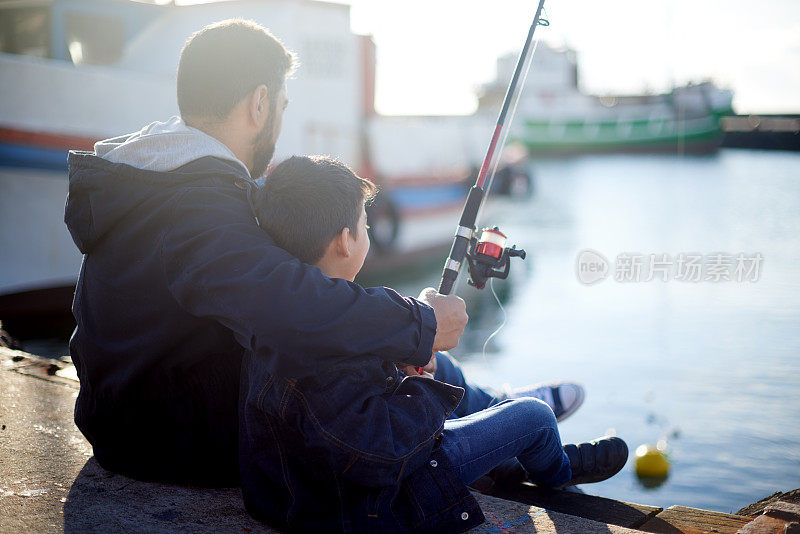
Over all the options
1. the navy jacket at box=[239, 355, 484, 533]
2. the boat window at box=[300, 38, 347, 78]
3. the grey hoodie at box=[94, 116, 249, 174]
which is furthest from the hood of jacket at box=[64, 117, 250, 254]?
the boat window at box=[300, 38, 347, 78]

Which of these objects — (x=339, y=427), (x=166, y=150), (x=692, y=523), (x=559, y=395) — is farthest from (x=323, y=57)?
(x=339, y=427)

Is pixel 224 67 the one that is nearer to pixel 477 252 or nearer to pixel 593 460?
pixel 477 252

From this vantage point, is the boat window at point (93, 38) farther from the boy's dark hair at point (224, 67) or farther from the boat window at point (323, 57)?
the boy's dark hair at point (224, 67)

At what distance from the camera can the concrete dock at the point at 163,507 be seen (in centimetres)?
219

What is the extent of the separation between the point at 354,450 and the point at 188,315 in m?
0.59

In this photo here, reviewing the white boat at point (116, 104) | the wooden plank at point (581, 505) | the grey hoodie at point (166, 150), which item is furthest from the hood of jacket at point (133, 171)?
the white boat at point (116, 104)

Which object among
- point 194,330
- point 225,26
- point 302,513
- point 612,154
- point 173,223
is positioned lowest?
point 612,154

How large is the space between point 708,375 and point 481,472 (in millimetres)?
5912

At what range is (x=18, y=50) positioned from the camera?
9.41m

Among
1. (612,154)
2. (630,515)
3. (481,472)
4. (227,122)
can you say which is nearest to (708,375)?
Answer: (630,515)

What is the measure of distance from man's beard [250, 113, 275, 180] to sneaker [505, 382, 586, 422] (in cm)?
146

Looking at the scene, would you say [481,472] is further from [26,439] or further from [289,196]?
[26,439]

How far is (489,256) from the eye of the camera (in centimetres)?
256

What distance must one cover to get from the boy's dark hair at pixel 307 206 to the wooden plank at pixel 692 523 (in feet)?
4.37
